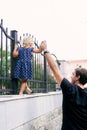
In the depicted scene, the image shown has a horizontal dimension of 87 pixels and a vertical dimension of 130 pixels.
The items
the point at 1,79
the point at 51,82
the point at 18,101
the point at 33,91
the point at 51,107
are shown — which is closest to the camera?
the point at 18,101

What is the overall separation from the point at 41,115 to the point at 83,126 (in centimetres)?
179

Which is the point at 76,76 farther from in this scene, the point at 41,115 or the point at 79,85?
the point at 41,115

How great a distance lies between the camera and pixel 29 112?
5.46 metres

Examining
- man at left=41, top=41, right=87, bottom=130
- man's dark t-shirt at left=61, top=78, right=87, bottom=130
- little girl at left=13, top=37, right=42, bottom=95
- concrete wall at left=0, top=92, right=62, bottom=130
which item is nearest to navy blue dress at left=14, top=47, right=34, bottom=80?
little girl at left=13, top=37, right=42, bottom=95

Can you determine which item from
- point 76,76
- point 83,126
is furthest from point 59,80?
point 83,126

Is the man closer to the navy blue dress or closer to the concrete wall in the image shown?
the concrete wall

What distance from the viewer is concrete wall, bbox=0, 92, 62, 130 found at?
4.48m

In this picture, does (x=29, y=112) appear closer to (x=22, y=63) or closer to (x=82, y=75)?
(x=82, y=75)

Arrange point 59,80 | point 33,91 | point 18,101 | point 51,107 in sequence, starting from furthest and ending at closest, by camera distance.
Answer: point 33,91, point 51,107, point 18,101, point 59,80

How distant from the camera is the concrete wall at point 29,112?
4.48 metres

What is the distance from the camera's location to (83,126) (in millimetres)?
4527

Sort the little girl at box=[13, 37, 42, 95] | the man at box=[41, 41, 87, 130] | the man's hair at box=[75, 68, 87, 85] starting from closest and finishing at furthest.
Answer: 1. the man at box=[41, 41, 87, 130]
2. the man's hair at box=[75, 68, 87, 85]
3. the little girl at box=[13, 37, 42, 95]

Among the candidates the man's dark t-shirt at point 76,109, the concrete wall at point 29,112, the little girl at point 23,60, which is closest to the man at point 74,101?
the man's dark t-shirt at point 76,109

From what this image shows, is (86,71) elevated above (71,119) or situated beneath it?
elevated above
